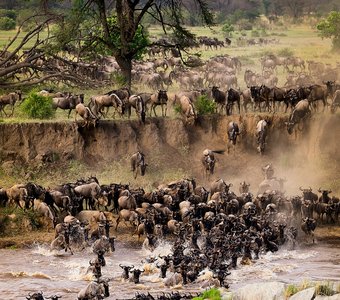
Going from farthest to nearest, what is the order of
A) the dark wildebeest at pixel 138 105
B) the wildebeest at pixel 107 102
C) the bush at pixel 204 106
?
the bush at pixel 204 106 → the wildebeest at pixel 107 102 → the dark wildebeest at pixel 138 105

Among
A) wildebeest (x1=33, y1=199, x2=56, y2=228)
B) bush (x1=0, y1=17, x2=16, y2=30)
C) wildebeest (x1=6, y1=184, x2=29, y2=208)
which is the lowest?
wildebeest (x1=33, y1=199, x2=56, y2=228)

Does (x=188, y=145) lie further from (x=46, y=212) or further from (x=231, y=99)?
(x=46, y=212)

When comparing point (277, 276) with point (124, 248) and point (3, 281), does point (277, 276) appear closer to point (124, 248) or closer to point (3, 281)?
point (124, 248)

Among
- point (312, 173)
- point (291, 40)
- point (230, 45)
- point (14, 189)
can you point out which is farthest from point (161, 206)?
point (291, 40)

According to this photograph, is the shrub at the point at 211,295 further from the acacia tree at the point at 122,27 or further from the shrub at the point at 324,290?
the acacia tree at the point at 122,27

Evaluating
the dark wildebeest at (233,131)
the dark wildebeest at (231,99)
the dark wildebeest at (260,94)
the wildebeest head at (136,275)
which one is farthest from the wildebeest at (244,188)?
the wildebeest head at (136,275)

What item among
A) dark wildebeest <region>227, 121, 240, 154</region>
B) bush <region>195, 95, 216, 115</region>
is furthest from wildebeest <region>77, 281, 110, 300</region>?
bush <region>195, 95, 216, 115</region>

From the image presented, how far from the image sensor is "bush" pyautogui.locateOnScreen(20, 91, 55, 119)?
35.6 m

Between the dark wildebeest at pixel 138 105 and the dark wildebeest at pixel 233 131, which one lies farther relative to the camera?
the dark wildebeest at pixel 138 105

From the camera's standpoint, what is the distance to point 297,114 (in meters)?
34.8

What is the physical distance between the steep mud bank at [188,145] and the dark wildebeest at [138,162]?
3.63 ft

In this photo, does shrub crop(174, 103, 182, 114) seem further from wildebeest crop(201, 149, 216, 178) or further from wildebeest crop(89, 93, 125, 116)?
wildebeest crop(201, 149, 216, 178)

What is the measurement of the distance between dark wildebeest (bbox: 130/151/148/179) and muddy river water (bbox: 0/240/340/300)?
216 inches

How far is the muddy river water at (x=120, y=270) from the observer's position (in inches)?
938
